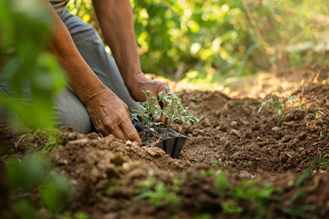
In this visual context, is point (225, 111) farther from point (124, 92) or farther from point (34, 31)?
point (34, 31)

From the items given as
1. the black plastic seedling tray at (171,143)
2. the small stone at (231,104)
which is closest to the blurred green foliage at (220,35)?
the small stone at (231,104)

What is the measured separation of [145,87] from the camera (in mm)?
2084

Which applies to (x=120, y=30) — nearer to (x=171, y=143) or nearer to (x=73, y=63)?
(x=73, y=63)

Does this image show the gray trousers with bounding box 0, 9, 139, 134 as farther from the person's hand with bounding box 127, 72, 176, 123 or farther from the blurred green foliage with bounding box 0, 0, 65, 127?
the blurred green foliage with bounding box 0, 0, 65, 127

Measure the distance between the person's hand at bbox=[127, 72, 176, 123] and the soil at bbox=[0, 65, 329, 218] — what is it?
1.04 feet

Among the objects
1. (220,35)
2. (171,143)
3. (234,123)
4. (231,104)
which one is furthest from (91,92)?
(220,35)

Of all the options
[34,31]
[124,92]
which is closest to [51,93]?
[34,31]

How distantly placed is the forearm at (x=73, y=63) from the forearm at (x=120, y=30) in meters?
0.54

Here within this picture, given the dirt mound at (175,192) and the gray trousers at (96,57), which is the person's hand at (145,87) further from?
the dirt mound at (175,192)

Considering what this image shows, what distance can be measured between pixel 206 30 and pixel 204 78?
121 cm

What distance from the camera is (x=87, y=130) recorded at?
1.84 metres

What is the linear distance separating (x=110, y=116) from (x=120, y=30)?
943 millimetres

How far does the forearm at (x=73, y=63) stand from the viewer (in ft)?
5.12

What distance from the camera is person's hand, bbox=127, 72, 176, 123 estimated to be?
1.99 meters
